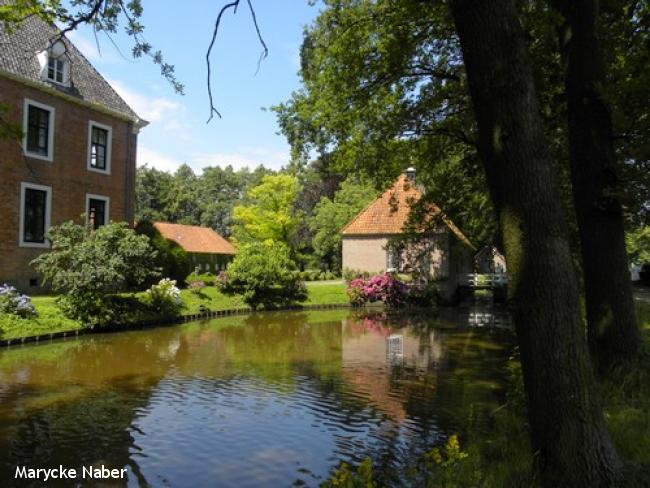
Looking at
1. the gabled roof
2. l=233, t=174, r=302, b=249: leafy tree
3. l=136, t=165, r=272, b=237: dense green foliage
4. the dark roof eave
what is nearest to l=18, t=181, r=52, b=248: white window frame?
the dark roof eave

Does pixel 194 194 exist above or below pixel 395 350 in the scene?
above

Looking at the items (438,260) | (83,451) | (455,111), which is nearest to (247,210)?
(438,260)

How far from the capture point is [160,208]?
69438 millimetres

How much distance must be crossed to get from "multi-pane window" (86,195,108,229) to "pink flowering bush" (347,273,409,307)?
13953 millimetres

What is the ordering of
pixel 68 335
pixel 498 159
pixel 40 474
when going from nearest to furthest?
1. pixel 498 159
2. pixel 40 474
3. pixel 68 335

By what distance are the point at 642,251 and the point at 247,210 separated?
3605cm

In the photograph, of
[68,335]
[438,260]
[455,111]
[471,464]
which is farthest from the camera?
[438,260]

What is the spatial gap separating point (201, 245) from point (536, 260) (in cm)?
4632

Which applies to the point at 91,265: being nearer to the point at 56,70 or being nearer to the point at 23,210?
the point at 23,210

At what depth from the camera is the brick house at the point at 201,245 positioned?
46531mm

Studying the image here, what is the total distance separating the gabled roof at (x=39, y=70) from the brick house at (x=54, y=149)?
1.6 inches

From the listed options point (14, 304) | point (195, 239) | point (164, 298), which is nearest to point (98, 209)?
point (164, 298)

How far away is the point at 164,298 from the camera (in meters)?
21.6

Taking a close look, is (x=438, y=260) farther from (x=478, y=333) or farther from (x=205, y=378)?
(x=205, y=378)
